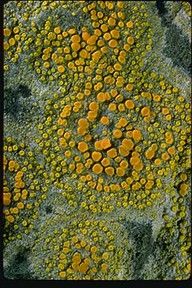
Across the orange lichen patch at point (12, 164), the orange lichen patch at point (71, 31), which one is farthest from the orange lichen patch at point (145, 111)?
the orange lichen patch at point (12, 164)

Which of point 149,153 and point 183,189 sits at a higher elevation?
point 149,153

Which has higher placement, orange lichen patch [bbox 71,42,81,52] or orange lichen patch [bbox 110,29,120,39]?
orange lichen patch [bbox 110,29,120,39]

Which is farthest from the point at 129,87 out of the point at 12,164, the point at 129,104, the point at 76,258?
the point at 76,258

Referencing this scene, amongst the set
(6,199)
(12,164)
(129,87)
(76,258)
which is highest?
(129,87)

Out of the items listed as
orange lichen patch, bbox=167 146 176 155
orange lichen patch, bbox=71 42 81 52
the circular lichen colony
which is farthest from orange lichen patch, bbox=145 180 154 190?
orange lichen patch, bbox=71 42 81 52

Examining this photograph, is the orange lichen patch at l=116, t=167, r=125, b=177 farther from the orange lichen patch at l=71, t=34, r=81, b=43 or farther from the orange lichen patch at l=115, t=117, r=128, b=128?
the orange lichen patch at l=71, t=34, r=81, b=43

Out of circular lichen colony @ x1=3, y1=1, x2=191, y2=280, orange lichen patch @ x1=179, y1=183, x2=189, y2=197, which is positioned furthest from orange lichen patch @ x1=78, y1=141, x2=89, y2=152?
orange lichen patch @ x1=179, y1=183, x2=189, y2=197

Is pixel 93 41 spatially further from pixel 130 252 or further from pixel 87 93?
pixel 130 252

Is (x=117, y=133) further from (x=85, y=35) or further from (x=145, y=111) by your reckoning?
(x=85, y=35)

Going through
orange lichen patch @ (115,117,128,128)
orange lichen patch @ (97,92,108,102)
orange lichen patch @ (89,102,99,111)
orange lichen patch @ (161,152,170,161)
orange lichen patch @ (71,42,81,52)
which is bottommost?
orange lichen patch @ (161,152,170,161)

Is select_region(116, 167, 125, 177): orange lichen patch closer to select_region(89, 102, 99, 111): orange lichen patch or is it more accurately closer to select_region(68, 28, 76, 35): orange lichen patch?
select_region(89, 102, 99, 111): orange lichen patch

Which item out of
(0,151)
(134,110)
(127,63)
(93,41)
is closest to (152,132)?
(134,110)
